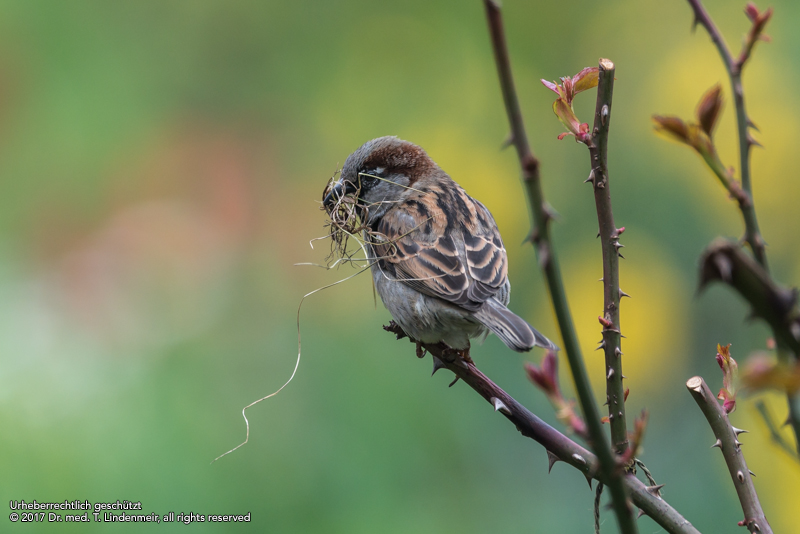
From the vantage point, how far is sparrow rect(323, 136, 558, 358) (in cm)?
192

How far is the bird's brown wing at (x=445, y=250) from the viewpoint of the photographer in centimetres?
195

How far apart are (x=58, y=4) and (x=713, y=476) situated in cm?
403

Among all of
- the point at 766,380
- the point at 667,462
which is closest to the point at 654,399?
the point at 667,462

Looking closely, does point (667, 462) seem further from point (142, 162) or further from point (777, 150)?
point (142, 162)

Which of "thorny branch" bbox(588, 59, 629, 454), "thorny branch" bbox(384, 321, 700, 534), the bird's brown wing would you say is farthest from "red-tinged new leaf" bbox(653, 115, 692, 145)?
the bird's brown wing

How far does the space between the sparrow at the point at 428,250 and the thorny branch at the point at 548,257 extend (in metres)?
0.98

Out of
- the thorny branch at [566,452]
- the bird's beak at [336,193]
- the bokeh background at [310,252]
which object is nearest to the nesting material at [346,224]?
the bird's beak at [336,193]

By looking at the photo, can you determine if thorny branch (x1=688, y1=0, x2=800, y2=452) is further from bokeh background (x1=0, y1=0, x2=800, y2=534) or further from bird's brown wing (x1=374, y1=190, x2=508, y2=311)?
bokeh background (x1=0, y1=0, x2=800, y2=534)

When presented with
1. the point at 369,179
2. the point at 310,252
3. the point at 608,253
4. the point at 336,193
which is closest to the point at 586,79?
the point at 608,253

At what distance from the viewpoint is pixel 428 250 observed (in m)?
2.11

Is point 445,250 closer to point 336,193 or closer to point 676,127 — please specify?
point 336,193

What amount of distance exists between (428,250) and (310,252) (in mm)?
1435

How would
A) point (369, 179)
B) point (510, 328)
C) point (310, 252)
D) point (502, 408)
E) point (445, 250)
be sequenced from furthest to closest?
1. point (310, 252)
2. point (369, 179)
3. point (445, 250)
4. point (510, 328)
5. point (502, 408)

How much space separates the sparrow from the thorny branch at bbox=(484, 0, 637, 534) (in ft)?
3.23
